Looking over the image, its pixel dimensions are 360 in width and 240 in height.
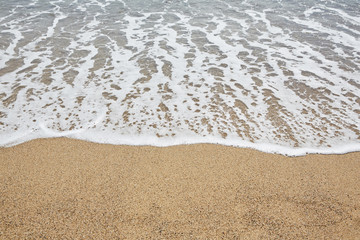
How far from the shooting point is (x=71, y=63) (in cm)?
641

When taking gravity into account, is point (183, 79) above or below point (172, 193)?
below

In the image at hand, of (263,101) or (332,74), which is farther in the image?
(332,74)

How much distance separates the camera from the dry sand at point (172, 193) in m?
2.69

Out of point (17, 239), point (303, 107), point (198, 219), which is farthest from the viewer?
point (303, 107)

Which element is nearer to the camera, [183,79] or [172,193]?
[172,193]

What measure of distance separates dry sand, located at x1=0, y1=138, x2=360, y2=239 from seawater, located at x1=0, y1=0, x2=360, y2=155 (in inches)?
14.1

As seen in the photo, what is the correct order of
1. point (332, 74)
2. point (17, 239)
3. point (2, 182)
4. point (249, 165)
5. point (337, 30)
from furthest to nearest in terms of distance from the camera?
point (337, 30)
point (332, 74)
point (249, 165)
point (2, 182)
point (17, 239)

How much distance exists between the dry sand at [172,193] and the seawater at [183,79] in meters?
0.36

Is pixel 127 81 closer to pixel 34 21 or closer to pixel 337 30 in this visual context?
pixel 34 21

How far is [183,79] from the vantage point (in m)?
5.79

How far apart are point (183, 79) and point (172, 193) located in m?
3.28

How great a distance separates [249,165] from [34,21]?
970cm

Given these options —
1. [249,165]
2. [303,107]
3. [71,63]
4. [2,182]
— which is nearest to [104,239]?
[2,182]

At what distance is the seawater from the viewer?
421 centimetres
